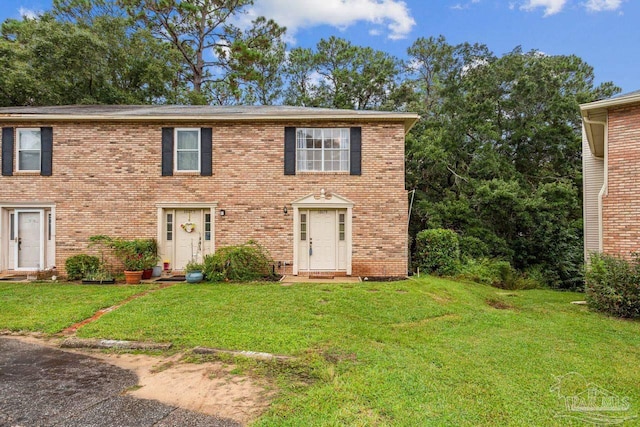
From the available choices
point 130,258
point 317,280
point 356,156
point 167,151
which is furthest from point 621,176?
point 130,258

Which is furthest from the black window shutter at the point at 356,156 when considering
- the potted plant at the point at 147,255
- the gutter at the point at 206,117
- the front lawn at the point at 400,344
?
the potted plant at the point at 147,255

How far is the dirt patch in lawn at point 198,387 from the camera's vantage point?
3068 millimetres

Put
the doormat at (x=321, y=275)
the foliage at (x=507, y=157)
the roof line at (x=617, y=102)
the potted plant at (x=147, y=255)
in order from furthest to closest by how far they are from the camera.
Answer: the foliage at (x=507, y=157) < the doormat at (x=321, y=275) < the potted plant at (x=147, y=255) < the roof line at (x=617, y=102)

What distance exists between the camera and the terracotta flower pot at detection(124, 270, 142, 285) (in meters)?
8.91

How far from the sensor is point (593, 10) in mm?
14766

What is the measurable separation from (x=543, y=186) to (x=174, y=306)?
15062 millimetres

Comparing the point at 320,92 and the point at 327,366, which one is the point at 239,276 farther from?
the point at 320,92

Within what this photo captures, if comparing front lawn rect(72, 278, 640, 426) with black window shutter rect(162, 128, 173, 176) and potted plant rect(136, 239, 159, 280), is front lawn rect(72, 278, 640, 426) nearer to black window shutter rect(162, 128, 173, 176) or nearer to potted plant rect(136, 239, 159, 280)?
potted plant rect(136, 239, 159, 280)

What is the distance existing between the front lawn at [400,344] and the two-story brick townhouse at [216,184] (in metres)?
2.12

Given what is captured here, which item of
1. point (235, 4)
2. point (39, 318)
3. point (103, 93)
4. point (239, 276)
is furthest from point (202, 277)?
point (235, 4)

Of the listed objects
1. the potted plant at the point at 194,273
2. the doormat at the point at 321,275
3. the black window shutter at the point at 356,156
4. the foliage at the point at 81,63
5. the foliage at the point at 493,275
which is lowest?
the foliage at the point at 493,275

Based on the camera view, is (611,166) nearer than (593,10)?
Yes

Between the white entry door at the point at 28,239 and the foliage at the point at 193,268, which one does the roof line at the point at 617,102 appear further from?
the white entry door at the point at 28,239

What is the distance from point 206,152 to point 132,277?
413 cm
